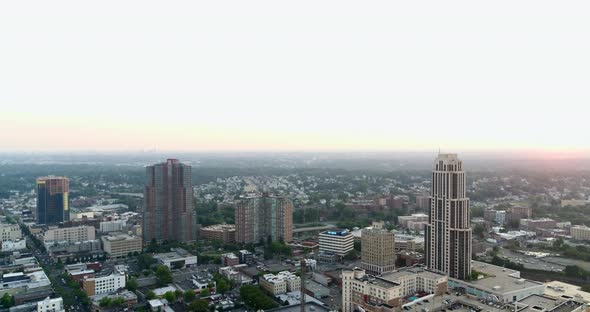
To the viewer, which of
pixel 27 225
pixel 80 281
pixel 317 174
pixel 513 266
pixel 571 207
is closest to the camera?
pixel 80 281

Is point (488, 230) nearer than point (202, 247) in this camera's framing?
No

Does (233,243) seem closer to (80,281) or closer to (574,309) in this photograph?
(80,281)

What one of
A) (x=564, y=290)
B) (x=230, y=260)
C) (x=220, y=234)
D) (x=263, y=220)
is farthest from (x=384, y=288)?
(x=220, y=234)

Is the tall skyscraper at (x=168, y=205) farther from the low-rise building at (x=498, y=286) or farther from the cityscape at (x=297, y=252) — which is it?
the low-rise building at (x=498, y=286)

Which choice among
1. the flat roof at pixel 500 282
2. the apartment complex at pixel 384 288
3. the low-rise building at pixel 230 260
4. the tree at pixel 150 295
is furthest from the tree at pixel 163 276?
the flat roof at pixel 500 282

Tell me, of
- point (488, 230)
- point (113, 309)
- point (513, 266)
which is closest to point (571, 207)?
point (488, 230)

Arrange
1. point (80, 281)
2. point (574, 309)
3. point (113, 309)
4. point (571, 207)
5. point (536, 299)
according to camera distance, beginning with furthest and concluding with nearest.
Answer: point (571, 207), point (80, 281), point (113, 309), point (536, 299), point (574, 309)

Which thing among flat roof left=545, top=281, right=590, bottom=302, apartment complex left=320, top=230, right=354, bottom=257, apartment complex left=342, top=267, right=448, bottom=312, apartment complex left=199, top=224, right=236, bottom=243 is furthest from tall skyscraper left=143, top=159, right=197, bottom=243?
flat roof left=545, top=281, right=590, bottom=302

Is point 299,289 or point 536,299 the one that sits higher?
point 536,299
